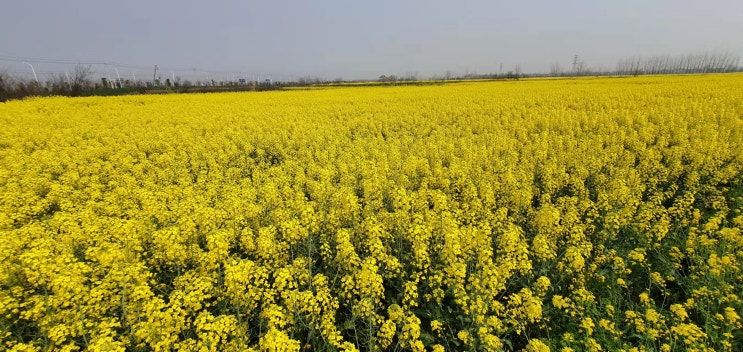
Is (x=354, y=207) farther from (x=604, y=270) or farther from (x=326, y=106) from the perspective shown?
(x=326, y=106)

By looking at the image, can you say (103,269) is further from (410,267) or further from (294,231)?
(410,267)

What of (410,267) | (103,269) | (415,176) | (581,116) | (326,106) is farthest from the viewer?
(326,106)

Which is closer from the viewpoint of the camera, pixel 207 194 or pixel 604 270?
pixel 604 270

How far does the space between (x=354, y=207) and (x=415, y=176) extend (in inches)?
127

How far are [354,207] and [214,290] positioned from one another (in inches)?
101

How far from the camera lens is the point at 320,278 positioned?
12.7 ft

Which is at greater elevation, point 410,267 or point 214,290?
point 214,290

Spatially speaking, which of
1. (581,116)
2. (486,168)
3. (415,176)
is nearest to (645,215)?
(486,168)

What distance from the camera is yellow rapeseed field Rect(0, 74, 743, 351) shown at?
359cm

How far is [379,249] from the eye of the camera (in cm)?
427

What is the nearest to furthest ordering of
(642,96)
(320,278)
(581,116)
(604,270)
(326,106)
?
(320,278)
(604,270)
(581,116)
(642,96)
(326,106)

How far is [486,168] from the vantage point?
29.9 ft

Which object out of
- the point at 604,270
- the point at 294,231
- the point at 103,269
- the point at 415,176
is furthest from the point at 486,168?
the point at 103,269

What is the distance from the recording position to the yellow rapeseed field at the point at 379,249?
11.8 ft
